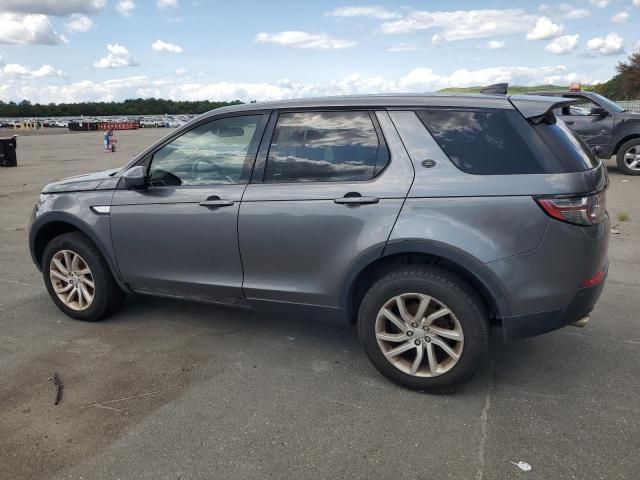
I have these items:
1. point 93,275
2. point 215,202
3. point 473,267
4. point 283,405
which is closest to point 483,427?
point 473,267

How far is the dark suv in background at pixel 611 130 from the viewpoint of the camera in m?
11.7

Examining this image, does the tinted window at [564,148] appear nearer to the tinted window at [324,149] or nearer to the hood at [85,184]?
the tinted window at [324,149]

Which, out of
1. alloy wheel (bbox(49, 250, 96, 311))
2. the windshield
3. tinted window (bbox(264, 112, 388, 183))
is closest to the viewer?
tinted window (bbox(264, 112, 388, 183))

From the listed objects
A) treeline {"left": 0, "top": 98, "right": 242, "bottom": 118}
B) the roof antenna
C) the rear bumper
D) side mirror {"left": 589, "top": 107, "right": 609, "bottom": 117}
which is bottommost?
the rear bumper

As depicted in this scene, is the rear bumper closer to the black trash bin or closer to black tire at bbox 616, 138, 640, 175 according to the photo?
black tire at bbox 616, 138, 640, 175

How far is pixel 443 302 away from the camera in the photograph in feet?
10.2

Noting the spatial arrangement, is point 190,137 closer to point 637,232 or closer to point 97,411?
point 97,411

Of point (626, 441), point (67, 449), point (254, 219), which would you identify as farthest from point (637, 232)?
point (67, 449)

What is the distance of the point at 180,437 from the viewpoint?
113 inches

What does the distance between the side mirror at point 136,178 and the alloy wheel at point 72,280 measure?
34.0 inches

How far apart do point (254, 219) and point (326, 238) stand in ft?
1.74

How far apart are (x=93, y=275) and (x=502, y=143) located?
323cm

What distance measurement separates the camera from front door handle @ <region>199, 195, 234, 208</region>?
12.0 feet

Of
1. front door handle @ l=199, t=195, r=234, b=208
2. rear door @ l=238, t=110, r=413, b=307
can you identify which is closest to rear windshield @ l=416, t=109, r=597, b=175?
rear door @ l=238, t=110, r=413, b=307
